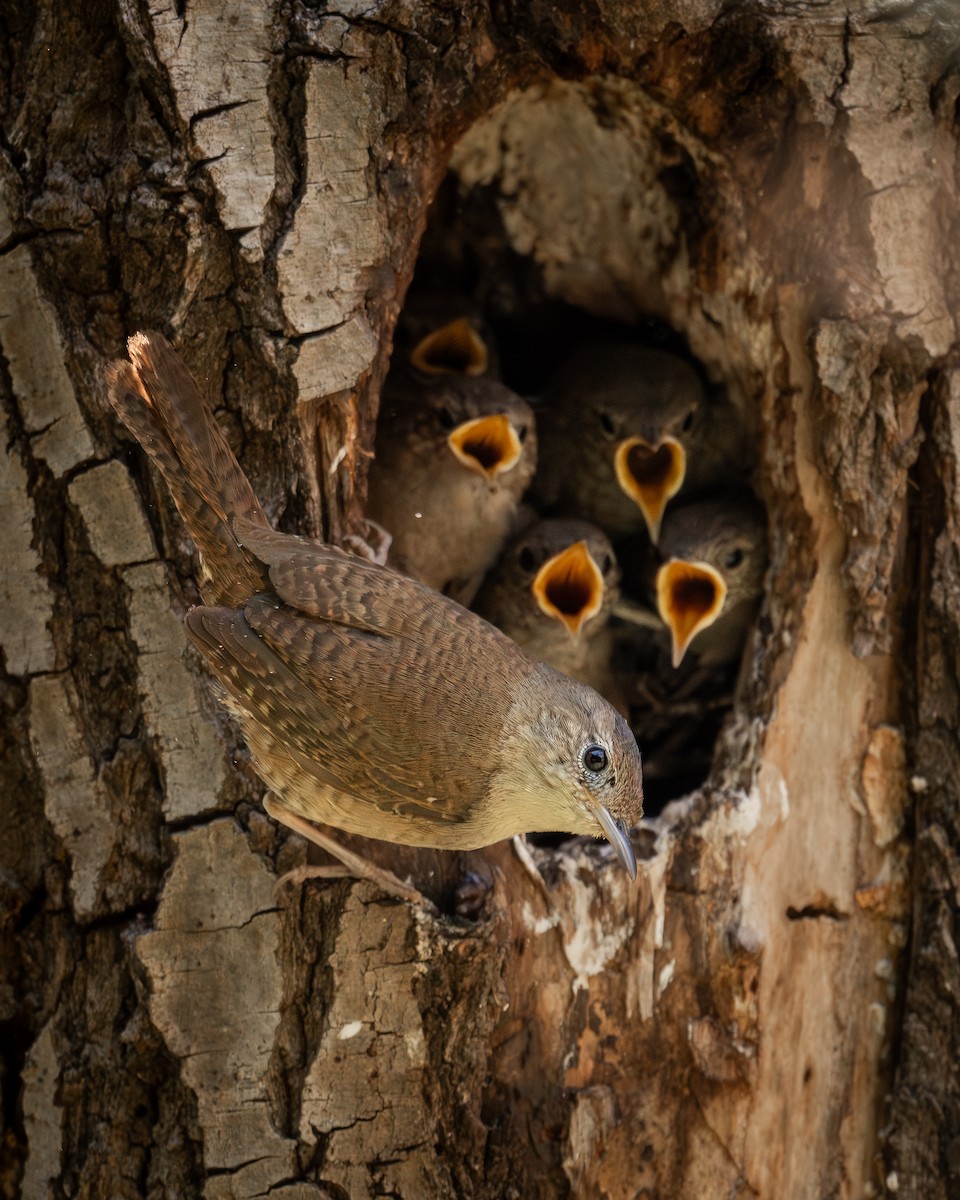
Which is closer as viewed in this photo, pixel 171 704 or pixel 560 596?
pixel 171 704

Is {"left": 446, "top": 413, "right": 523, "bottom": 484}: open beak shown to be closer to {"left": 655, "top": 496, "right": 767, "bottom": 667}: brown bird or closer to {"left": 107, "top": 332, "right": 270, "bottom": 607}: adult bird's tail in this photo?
{"left": 655, "top": 496, "right": 767, "bottom": 667}: brown bird

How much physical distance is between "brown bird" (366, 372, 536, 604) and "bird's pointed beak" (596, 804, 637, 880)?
4.07 feet

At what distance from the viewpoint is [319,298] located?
261 centimetres

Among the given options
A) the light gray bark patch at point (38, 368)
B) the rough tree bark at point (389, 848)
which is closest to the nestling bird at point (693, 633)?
the rough tree bark at point (389, 848)

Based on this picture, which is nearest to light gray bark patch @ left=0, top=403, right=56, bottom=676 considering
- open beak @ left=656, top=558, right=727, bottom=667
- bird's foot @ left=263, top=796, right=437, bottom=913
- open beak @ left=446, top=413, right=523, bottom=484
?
bird's foot @ left=263, top=796, right=437, bottom=913

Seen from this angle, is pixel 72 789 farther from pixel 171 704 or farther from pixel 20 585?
pixel 20 585

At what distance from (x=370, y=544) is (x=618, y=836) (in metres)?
0.96

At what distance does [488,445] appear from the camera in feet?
11.9

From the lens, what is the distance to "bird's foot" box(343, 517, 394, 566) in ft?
9.22

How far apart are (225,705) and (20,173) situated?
119cm

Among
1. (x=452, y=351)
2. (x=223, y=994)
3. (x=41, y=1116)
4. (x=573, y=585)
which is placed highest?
(x=452, y=351)

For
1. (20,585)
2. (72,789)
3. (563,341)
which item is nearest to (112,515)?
(20,585)

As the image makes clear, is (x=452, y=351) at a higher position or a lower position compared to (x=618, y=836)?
higher

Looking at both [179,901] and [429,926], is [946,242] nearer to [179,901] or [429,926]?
[429,926]
